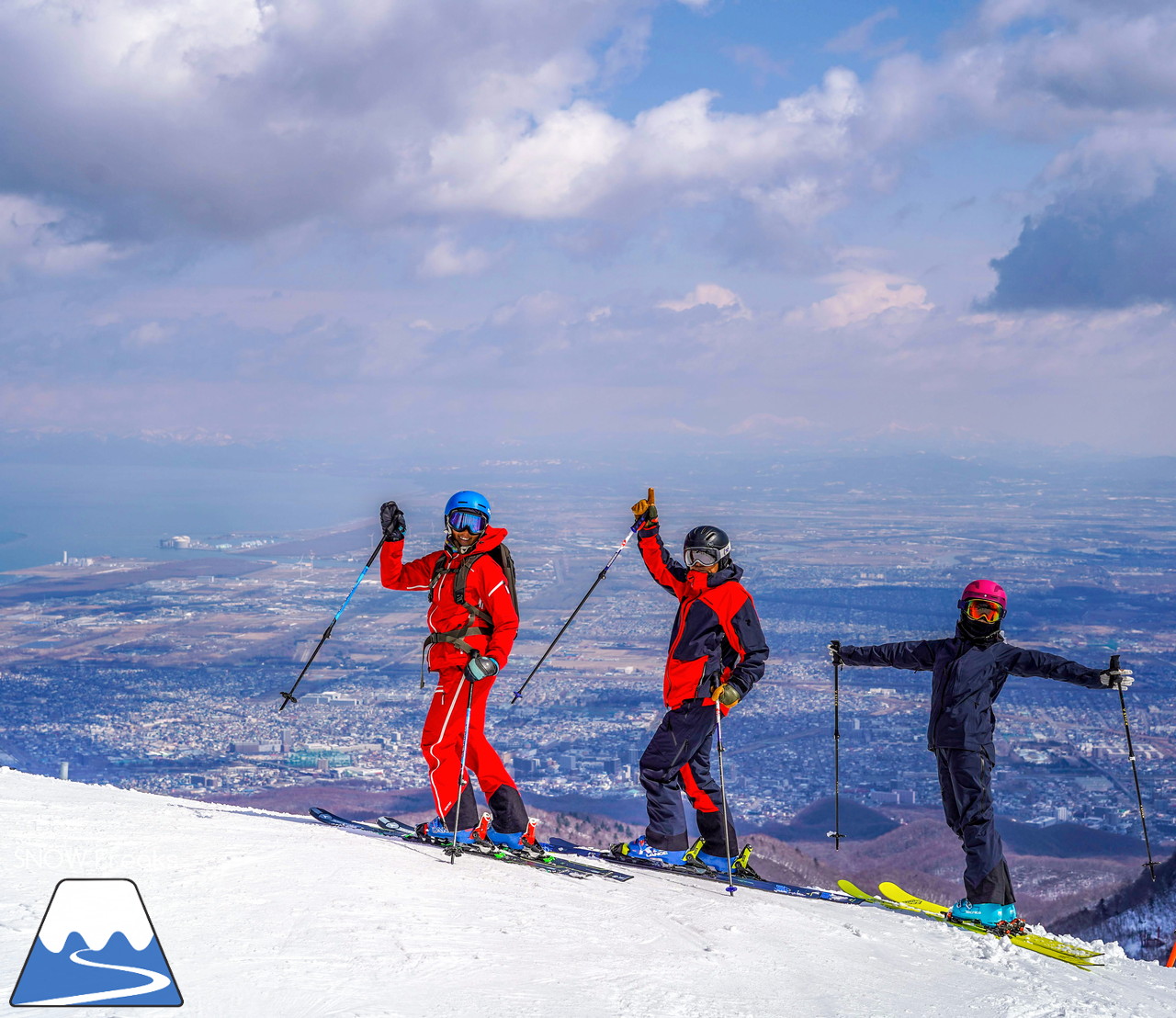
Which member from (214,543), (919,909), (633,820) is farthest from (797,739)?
(214,543)

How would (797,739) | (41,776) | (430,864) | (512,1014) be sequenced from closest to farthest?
(512,1014) < (430,864) < (41,776) < (797,739)

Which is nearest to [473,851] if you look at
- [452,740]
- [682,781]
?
[452,740]

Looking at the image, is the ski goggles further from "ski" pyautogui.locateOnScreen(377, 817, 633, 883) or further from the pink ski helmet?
"ski" pyautogui.locateOnScreen(377, 817, 633, 883)

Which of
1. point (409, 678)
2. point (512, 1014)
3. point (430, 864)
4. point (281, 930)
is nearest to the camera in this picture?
point (512, 1014)

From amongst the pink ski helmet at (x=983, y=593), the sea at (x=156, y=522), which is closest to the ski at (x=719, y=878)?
the pink ski helmet at (x=983, y=593)

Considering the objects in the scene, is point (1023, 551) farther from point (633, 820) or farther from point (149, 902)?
point (149, 902)

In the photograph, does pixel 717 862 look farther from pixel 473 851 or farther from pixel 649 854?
pixel 473 851

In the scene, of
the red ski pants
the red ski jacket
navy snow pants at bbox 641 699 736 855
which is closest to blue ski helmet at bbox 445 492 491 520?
the red ski jacket
